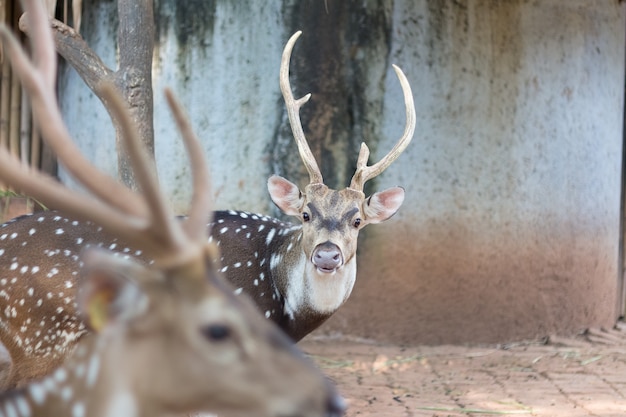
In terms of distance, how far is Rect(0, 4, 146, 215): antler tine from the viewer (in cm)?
203

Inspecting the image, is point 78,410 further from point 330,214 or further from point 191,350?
point 330,214

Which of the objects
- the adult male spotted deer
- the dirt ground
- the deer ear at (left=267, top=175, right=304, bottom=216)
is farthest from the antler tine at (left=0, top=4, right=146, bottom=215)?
the dirt ground

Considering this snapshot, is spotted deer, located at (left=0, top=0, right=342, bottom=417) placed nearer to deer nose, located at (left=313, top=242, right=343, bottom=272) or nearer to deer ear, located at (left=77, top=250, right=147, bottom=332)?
deer ear, located at (left=77, top=250, right=147, bottom=332)

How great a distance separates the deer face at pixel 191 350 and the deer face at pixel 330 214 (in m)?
2.33

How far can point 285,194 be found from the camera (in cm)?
488

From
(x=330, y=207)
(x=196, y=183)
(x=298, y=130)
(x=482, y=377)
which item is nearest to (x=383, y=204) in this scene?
(x=330, y=207)

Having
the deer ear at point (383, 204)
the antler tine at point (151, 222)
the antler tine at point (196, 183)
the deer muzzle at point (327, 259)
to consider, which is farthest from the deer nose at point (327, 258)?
the antler tine at point (151, 222)

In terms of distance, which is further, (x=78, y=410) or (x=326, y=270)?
(x=326, y=270)

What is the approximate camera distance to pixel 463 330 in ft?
22.6

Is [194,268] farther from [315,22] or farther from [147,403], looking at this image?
[315,22]

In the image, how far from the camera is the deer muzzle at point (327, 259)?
4250mm

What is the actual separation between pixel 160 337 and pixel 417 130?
16.9 ft

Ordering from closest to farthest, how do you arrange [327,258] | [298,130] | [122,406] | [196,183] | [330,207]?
[122,406]
[196,183]
[327,258]
[330,207]
[298,130]

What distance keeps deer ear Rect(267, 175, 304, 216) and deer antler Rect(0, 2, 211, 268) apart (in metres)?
2.66
